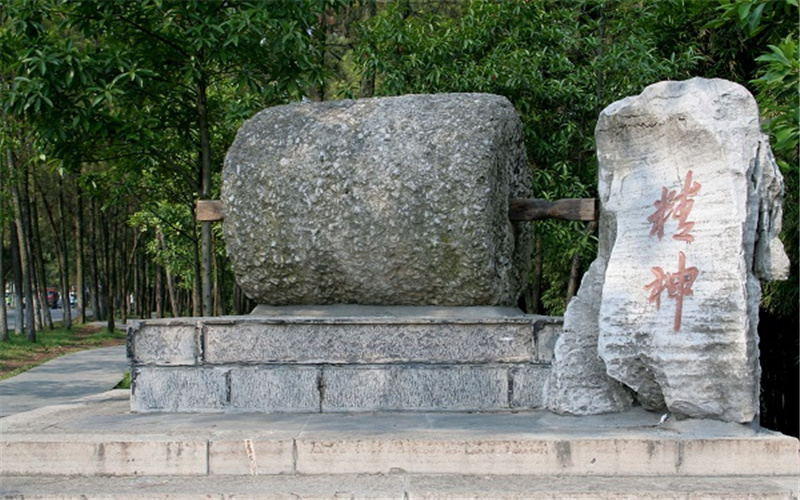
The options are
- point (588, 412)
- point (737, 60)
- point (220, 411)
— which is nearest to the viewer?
point (588, 412)

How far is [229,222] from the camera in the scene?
5945 mm

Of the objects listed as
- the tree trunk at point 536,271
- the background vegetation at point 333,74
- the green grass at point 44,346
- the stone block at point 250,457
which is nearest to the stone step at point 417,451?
the stone block at point 250,457

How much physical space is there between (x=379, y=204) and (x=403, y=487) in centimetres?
211

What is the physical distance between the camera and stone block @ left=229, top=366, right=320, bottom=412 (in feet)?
17.8

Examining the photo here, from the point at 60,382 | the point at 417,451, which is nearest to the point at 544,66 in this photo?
the point at 417,451

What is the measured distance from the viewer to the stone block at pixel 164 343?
5539 millimetres

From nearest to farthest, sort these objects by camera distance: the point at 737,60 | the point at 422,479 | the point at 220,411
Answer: the point at 422,479 → the point at 220,411 → the point at 737,60

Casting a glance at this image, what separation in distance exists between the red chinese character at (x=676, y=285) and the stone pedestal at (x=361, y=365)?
0.80 m

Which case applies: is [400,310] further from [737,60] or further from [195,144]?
[737,60]

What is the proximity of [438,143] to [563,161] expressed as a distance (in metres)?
3.77

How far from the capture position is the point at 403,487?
4141 millimetres

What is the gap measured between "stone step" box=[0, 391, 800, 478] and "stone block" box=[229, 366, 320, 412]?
0.65 metres

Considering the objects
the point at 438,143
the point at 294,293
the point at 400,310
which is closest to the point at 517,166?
the point at 438,143

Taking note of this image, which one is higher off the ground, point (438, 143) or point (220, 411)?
point (438, 143)
